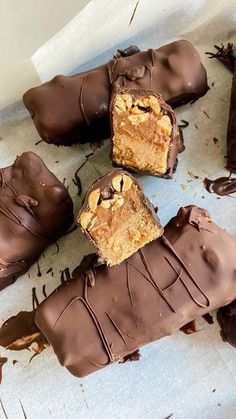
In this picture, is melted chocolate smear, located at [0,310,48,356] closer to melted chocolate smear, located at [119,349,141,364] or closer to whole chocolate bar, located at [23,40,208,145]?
melted chocolate smear, located at [119,349,141,364]

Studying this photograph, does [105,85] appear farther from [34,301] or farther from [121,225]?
[34,301]

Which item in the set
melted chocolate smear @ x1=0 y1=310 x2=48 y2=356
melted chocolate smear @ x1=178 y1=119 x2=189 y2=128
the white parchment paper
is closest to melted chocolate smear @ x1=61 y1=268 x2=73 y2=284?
the white parchment paper

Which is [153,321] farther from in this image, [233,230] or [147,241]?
[233,230]

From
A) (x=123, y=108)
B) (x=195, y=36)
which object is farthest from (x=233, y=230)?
(x=195, y=36)

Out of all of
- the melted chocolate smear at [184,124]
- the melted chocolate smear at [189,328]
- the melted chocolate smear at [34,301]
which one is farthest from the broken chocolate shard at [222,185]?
the melted chocolate smear at [34,301]

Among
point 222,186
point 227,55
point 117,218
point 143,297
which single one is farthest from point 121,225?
point 227,55
